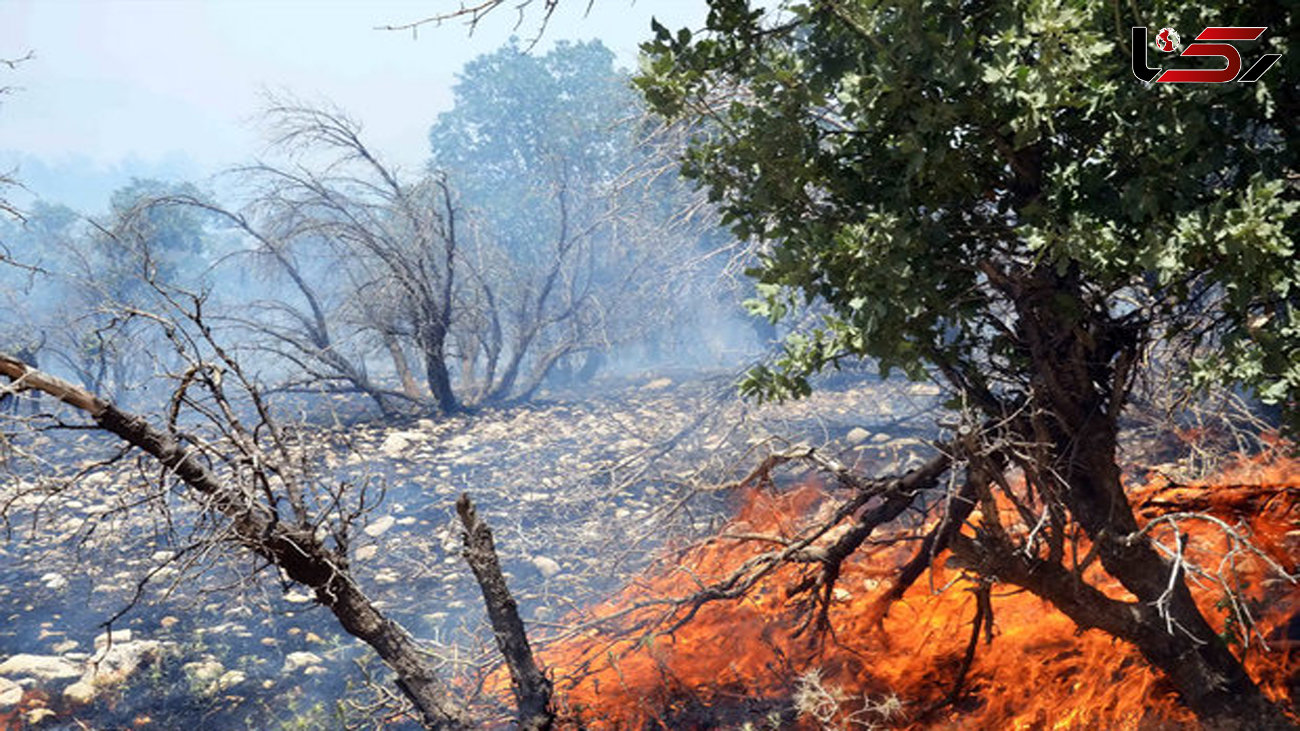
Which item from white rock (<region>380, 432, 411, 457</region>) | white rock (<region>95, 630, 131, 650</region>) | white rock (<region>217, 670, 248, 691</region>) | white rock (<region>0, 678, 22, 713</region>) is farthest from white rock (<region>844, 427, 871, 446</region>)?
white rock (<region>0, 678, 22, 713</region>)

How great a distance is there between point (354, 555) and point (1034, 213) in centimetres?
684

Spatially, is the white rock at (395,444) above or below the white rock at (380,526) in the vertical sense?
above

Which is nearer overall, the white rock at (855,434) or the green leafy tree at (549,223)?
the white rock at (855,434)

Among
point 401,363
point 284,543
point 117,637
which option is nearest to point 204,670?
point 117,637

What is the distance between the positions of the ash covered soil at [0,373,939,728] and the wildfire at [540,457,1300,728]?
2.26ft

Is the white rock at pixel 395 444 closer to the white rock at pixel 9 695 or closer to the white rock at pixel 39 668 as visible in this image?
the white rock at pixel 39 668

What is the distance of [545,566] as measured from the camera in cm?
789

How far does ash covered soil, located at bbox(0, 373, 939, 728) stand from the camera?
5297 mm

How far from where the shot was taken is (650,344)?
25.5 m

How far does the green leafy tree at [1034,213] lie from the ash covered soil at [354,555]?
3.65 feet

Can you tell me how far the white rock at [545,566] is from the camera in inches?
305

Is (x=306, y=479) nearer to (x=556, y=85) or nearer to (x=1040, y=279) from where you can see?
(x=1040, y=279)

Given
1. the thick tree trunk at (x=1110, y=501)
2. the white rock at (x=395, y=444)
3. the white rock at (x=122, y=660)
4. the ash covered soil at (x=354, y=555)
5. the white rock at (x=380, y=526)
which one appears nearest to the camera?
the thick tree trunk at (x=1110, y=501)


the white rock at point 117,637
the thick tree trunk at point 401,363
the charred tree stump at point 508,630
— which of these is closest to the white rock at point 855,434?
the thick tree trunk at point 401,363
